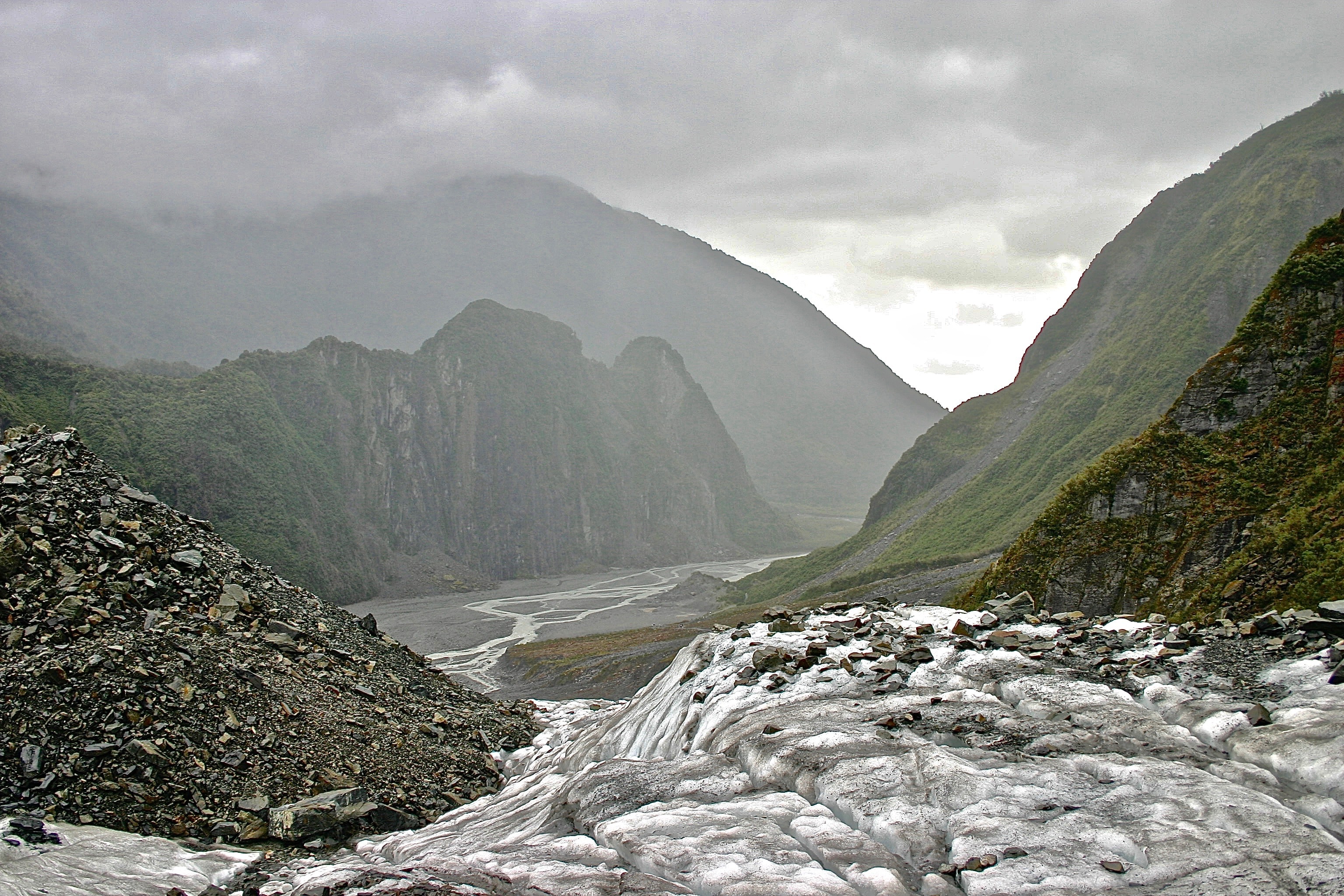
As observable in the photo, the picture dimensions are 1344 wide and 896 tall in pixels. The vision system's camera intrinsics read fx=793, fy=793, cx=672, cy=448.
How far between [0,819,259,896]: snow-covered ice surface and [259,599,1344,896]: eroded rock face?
1.49 meters

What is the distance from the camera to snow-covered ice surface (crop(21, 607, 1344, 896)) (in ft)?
28.7

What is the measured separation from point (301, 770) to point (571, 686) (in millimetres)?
41419

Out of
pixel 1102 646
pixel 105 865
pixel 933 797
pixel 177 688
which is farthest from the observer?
pixel 177 688

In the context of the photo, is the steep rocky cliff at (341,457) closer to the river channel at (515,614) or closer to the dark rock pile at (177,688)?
the river channel at (515,614)

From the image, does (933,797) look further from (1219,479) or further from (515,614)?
(515,614)

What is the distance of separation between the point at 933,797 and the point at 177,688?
1655cm

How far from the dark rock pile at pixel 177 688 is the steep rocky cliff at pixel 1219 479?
67.9 feet

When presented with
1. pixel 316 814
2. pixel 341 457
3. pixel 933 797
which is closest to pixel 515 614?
pixel 341 457

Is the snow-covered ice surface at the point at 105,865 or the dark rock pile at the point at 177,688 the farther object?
the dark rock pile at the point at 177,688

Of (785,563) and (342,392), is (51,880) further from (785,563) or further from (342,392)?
(342,392)

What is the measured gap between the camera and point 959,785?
10648mm

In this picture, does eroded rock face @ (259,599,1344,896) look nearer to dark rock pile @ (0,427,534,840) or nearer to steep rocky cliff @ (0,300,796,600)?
dark rock pile @ (0,427,534,840)

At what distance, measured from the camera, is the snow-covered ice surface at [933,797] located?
28.7ft

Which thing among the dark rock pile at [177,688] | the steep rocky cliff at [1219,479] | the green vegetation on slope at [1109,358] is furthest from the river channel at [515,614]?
the steep rocky cliff at [1219,479]
